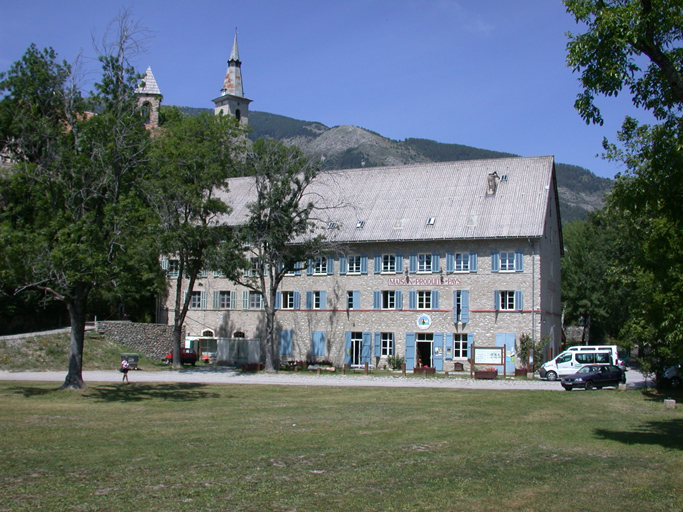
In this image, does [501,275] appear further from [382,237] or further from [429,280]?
[382,237]

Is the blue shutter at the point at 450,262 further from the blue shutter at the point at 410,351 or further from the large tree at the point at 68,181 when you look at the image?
the large tree at the point at 68,181

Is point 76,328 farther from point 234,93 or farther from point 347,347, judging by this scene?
point 234,93

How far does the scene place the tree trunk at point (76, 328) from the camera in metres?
23.6

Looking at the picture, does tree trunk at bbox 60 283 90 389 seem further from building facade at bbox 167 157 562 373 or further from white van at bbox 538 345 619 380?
white van at bbox 538 345 619 380

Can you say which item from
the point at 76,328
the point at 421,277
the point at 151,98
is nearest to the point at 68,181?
the point at 76,328

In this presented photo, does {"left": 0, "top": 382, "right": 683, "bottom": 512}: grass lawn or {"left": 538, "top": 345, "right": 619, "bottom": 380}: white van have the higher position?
{"left": 538, "top": 345, "right": 619, "bottom": 380}: white van

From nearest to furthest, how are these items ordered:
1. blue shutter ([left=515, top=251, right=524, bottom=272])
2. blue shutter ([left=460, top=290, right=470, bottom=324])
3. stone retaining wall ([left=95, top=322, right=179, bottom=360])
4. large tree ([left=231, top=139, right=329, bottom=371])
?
large tree ([left=231, top=139, right=329, bottom=371]) → blue shutter ([left=515, top=251, right=524, bottom=272]) → blue shutter ([left=460, top=290, right=470, bottom=324]) → stone retaining wall ([left=95, top=322, right=179, bottom=360])

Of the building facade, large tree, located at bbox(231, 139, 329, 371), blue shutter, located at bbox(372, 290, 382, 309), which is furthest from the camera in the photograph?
blue shutter, located at bbox(372, 290, 382, 309)

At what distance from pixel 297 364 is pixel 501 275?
13752 mm

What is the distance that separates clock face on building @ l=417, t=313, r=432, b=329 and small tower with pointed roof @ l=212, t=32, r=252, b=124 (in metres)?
65.4

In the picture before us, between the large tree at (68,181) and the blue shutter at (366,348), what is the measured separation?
22961 millimetres

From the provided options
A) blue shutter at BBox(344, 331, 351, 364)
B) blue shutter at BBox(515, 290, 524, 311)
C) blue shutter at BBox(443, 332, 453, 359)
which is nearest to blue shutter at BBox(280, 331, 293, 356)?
blue shutter at BBox(344, 331, 351, 364)

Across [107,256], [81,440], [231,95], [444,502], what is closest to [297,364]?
[107,256]

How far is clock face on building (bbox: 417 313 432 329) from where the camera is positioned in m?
42.8
